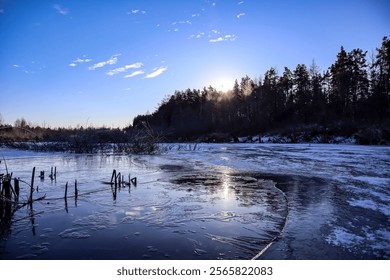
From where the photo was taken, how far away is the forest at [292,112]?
96.5 feet

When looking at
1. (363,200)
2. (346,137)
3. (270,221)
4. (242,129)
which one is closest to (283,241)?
(270,221)

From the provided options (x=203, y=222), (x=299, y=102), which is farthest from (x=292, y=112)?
(x=203, y=222)

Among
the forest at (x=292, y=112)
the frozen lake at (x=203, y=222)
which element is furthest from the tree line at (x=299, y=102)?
the frozen lake at (x=203, y=222)

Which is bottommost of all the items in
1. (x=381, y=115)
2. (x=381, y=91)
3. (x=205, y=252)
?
(x=205, y=252)

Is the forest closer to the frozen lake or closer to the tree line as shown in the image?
the tree line

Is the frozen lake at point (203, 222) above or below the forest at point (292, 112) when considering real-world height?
below

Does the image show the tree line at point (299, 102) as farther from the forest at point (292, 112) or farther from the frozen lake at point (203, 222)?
the frozen lake at point (203, 222)

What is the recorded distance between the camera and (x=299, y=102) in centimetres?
5491

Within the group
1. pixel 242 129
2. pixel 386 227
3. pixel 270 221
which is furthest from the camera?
pixel 242 129

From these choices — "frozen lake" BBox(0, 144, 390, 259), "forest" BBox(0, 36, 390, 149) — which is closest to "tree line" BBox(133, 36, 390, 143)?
"forest" BBox(0, 36, 390, 149)

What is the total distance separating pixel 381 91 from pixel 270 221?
49381 mm

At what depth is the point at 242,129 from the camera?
187 feet

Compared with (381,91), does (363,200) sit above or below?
below

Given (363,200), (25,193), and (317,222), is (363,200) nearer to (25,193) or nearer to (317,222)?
(317,222)
